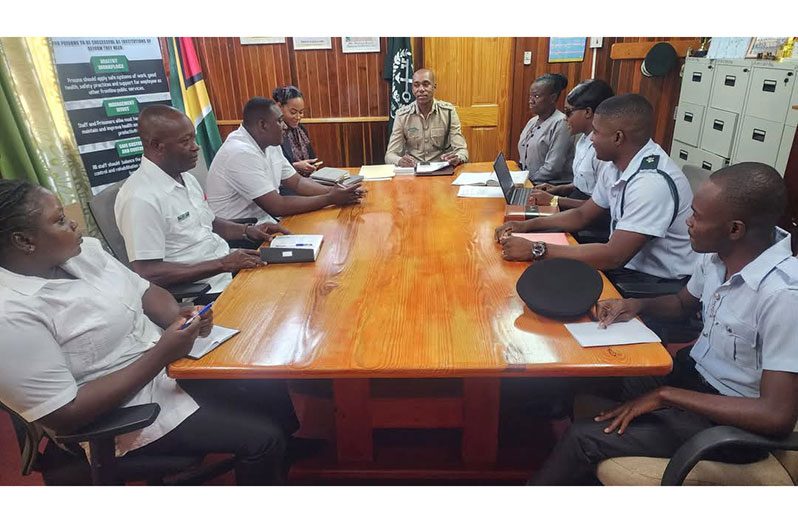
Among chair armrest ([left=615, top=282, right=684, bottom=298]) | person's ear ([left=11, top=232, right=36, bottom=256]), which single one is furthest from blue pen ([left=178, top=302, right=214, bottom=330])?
chair armrest ([left=615, top=282, right=684, bottom=298])

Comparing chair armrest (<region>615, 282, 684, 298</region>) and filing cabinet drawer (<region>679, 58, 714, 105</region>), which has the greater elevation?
filing cabinet drawer (<region>679, 58, 714, 105</region>)

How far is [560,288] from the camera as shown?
1471 millimetres

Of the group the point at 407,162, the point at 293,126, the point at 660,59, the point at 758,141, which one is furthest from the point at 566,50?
the point at 293,126

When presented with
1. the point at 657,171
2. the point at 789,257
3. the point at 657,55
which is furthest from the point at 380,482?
the point at 657,55

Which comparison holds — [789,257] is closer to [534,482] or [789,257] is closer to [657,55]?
[534,482]

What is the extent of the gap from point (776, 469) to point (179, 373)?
141 centimetres

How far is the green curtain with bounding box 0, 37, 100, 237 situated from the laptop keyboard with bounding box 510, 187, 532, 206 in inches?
83.1

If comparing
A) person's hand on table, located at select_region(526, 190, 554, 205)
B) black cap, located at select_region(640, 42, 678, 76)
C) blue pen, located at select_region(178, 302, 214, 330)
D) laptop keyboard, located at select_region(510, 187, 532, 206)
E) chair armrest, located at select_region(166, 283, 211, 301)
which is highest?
black cap, located at select_region(640, 42, 678, 76)

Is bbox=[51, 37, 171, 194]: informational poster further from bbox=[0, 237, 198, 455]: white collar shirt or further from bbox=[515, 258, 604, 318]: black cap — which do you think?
bbox=[515, 258, 604, 318]: black cap

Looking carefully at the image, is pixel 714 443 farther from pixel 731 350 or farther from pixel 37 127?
pixel 37 127

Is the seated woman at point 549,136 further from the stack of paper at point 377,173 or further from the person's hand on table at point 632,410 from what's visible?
the person's hand on table at point 632,410

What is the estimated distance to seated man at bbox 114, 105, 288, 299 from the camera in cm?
180

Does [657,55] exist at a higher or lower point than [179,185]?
higher

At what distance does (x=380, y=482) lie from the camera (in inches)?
68.2
